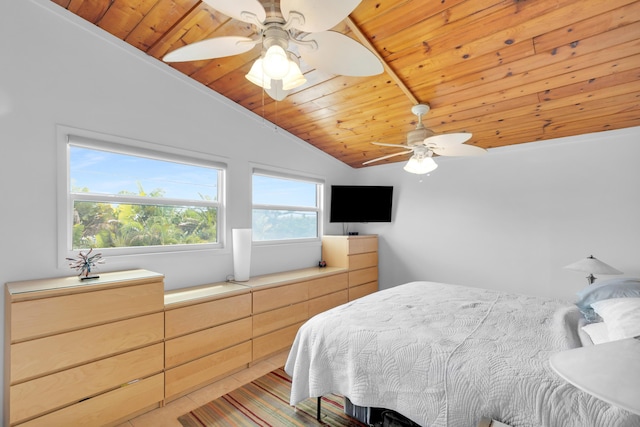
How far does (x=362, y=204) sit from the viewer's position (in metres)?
4.33

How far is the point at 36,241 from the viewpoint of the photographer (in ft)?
6.76

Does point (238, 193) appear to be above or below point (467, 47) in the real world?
below

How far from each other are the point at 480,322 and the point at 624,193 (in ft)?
7.38

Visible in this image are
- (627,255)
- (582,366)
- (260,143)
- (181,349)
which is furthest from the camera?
(260,143)

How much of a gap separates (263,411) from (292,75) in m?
2.13

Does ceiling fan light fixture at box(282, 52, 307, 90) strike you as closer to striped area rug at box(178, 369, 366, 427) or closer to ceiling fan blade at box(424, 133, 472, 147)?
ceiling fan blade at box(424, 133, 472, 147)

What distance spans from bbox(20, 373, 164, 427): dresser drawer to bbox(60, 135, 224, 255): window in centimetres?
98

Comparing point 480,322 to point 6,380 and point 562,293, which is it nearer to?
point 562,293

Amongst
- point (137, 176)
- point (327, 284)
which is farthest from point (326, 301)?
point (137, 176)

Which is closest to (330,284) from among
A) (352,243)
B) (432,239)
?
(352,243)

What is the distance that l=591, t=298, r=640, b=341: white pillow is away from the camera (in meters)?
1.41

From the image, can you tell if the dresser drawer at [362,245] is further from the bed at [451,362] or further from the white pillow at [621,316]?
the white pillow at [621,316]

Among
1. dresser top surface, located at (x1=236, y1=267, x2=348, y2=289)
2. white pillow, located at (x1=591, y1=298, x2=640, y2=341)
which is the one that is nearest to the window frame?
dresser top surface, located at (x1=236, y1=267, x2=348, y2=289)

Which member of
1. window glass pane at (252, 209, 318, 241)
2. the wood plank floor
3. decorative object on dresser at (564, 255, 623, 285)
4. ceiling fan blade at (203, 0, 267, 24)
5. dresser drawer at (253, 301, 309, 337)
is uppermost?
ceiling fan blade at (203, 0, 267, 24)
